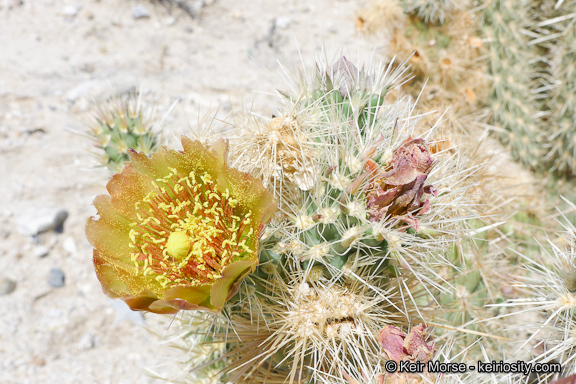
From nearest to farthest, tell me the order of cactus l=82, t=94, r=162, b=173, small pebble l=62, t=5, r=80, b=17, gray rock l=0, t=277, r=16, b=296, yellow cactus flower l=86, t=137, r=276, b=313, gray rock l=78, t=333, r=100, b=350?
1. yellow cactus flower l=86, t=137, r=276, b=313
2. cactus l=82, t=94, r=162, b=173
3. gray rock l=78, t=333, r=100, b=350
4. gray rock l=0, t=277, r=16, b=296
5. small pebble l=62, t=5, r=80, b=17

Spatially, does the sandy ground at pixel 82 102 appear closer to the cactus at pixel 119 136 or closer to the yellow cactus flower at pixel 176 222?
the cactus at pixel 119 136

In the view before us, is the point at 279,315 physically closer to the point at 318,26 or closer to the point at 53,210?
the point at 53,210

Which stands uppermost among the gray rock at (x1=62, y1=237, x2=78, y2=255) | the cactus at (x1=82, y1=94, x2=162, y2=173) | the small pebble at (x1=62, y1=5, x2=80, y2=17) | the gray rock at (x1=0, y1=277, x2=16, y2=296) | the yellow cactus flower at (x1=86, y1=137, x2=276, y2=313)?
the yellow cactus flower at (x1=86, y1=137, x2=276, y2=313)

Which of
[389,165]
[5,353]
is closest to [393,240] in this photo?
[389,165]

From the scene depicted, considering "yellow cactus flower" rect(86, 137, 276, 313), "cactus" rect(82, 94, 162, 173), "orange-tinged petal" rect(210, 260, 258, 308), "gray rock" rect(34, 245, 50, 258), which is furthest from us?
"gray rock" rect(34, 245, 50, 258)

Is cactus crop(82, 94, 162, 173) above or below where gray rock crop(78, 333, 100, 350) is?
above

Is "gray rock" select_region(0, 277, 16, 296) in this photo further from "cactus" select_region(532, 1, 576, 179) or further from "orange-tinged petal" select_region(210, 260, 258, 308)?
"cactus" select_region(532, 1, 576, 179)

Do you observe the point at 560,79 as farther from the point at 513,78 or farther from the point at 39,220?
the point at 39,220

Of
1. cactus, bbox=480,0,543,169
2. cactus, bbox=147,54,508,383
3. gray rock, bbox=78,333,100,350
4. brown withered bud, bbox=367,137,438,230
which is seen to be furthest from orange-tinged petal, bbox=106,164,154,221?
cactus, bbox=480,0,543,169

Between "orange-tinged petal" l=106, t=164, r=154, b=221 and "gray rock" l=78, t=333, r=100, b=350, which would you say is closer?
"orange-tinged petal" l=106, t=164, r=154, b=221
